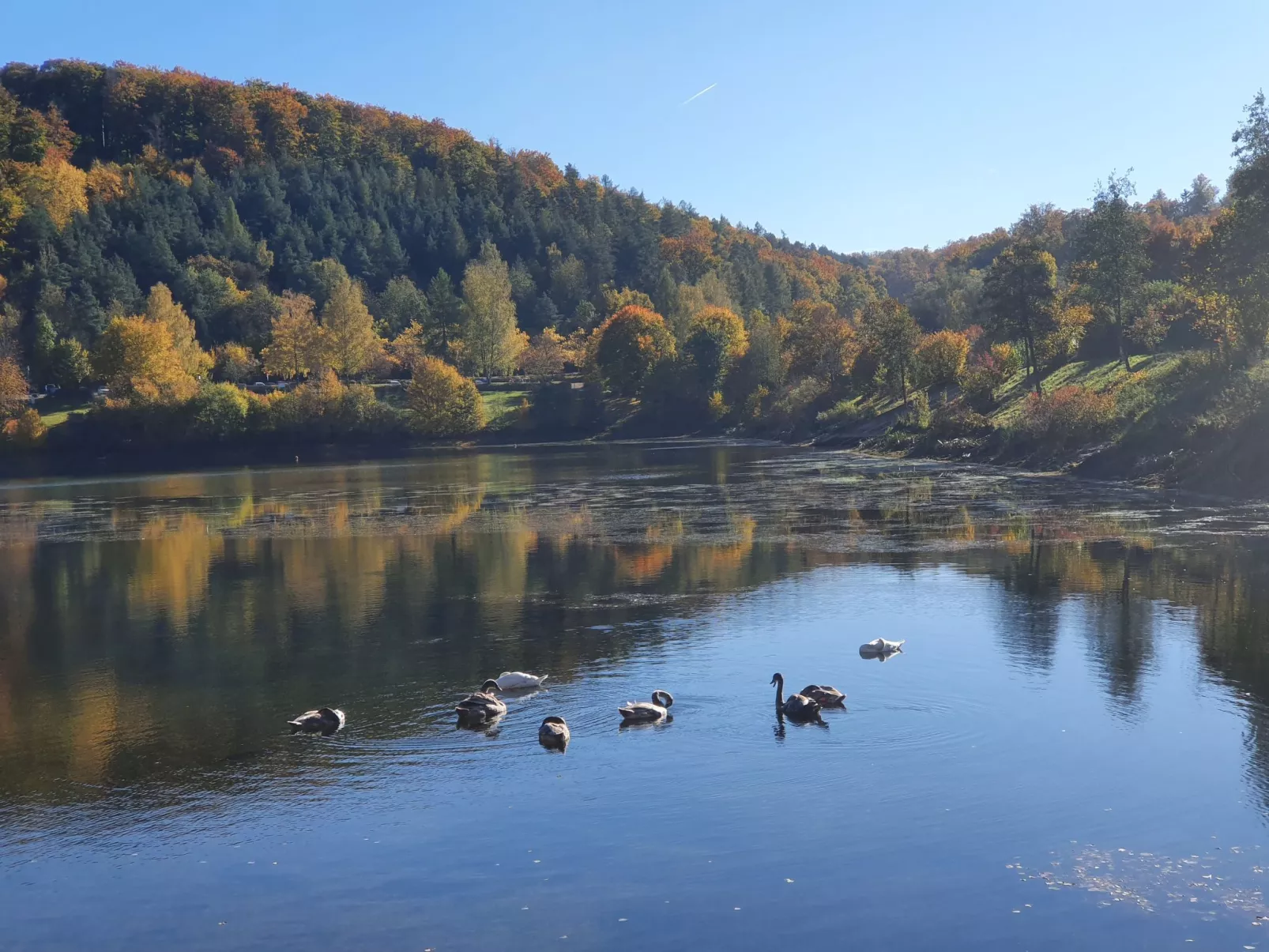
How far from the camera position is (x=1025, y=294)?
75250mm

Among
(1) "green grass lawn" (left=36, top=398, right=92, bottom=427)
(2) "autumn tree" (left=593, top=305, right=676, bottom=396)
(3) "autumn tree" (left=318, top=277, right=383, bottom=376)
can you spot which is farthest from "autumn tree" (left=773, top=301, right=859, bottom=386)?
(1) "green grass lawn" (left=36, top=398, right=92, bottom=427)

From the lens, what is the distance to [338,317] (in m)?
138

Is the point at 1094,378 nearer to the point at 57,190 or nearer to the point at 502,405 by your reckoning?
the point at 502,405

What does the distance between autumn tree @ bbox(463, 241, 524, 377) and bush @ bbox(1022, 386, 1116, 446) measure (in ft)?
304

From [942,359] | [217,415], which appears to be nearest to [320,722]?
[942,359]

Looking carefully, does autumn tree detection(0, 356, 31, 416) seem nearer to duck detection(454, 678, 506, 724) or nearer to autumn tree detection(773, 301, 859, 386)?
autumn tree detection(773, 301, 859, 386)

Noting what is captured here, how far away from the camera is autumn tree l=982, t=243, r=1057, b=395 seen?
7531 centimetres

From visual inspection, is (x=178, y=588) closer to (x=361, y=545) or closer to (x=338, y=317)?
(x=361, y=545)

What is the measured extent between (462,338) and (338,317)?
1964 centimetres

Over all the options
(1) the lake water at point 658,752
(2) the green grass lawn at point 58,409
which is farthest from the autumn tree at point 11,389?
(1) the lake water at point 658,752

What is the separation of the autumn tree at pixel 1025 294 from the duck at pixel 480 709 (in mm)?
62488

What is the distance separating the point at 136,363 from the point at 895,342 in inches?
3177

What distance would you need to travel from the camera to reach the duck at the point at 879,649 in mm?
22453

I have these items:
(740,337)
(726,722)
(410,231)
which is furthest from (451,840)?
(410,231)
